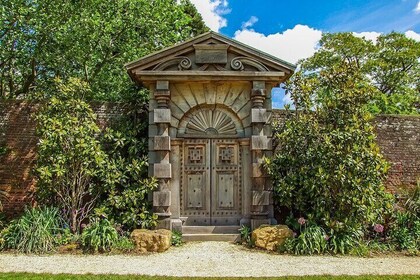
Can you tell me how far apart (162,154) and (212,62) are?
2463 millimetres

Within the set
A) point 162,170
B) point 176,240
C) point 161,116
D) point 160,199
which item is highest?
point 161,116

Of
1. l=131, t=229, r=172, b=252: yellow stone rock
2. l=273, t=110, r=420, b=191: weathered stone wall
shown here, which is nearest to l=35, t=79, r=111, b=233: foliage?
l=131, t=229, r=172, b=252: yellow stone rock

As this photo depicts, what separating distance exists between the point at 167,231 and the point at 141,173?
161 centimetres

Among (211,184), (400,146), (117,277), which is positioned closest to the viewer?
(117,277)

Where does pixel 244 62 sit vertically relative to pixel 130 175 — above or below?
above

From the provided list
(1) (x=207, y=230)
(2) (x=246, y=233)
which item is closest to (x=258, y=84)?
(2) (x=246, y=233)

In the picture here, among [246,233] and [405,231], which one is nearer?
[405,231]

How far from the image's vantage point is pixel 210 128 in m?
9.50

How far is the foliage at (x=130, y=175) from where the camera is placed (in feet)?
28.8

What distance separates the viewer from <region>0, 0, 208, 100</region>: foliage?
11.5m

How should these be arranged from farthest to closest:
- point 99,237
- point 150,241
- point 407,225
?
point 407,225
point 150,241
point 99,237

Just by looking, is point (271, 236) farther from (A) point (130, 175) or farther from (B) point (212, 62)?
(B) point (212, 62)

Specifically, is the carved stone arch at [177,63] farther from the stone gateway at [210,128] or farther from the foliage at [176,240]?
the foliage at [176,240]

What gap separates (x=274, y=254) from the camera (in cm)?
770
